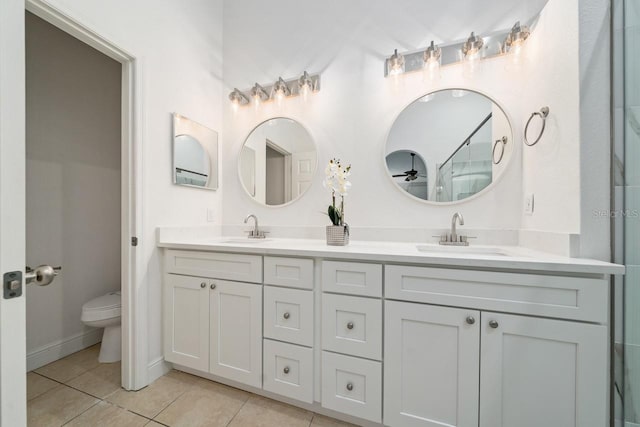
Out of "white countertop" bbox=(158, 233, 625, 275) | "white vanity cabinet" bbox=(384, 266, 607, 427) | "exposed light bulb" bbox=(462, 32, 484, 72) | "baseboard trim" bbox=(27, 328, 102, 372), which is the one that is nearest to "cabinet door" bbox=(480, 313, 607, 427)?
"white vanity cabinet" bbox=(384, 266, 607, 427)

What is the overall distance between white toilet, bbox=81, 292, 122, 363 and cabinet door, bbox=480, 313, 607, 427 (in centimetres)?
225

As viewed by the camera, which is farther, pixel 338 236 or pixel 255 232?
pixel 255 232

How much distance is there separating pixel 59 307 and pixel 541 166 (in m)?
3.29

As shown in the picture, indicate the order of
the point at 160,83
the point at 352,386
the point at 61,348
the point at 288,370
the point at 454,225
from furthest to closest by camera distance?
the point at 61,348 → the point at 160,83 → the point at 454,225 → the point at 288,370 → the point at 352,386

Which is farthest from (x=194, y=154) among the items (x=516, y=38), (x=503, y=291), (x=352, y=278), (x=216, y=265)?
(x=516, y=38)

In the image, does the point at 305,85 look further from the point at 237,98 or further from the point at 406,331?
the point at 406,331

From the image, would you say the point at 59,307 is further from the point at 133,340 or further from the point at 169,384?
the point at 169,384

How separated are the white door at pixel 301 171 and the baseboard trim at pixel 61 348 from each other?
200 centimetres

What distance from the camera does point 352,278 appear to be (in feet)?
3.99

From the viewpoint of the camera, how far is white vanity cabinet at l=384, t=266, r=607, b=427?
913 mm

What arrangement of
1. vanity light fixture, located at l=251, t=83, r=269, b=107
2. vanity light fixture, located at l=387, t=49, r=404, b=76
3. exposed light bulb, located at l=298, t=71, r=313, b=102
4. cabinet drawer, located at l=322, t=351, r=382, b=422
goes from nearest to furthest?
1. cabinet drawer, located at l=322, t=351, r=382, b=422
2. vanity light fixture, located at l=387, t=49, r=404, b=76
3. exposed light bulb, located at l=298, t=71, r=313, b=102
4. vanity light fixture, located at l=251, t=83, r=269, b=107

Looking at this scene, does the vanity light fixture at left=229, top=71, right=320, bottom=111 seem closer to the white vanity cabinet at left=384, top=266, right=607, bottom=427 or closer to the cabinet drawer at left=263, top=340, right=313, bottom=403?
the white vanity cabinet at left=384, top=266, right=607, bottom=427

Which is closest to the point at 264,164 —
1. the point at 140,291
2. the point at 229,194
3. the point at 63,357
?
the point at 229,194

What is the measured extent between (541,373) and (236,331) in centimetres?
141
